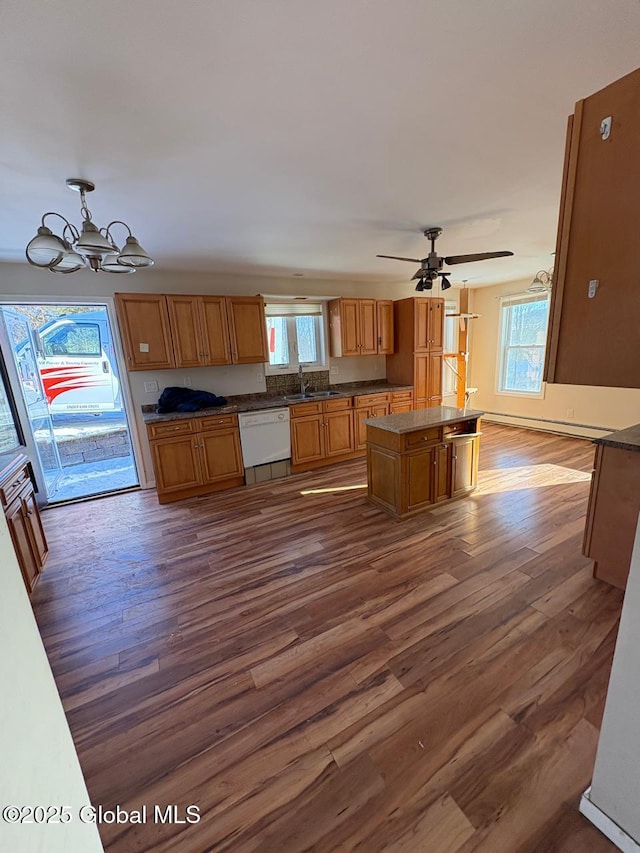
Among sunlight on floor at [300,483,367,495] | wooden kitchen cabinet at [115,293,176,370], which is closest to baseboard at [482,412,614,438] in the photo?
sunlight on floor at [300,483,367,495]

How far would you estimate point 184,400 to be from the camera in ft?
13.2

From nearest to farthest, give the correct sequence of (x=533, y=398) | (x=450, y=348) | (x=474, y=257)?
1. (x=474, y=257)
2. (x=533, y=398)
3. (x=450, y=348)

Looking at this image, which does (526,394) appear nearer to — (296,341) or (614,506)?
(296,341)

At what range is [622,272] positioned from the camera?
72cm

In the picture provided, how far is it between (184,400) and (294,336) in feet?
6.08

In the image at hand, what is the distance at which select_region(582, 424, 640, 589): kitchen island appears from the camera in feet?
6.66

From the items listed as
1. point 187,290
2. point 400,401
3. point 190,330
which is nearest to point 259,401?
point 190,330

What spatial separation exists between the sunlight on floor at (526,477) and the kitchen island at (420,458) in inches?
15.5

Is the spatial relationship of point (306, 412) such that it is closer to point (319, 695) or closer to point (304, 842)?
point (319, 695)

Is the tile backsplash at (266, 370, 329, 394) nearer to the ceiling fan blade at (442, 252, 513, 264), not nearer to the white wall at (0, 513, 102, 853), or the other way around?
the ceiling fan blade at (442, 252, 513, 264)

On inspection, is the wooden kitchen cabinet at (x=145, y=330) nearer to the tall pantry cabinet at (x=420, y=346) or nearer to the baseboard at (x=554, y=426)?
the tall pantry cabinet at (x=420, y=346)

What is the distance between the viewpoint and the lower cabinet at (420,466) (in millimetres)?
3076

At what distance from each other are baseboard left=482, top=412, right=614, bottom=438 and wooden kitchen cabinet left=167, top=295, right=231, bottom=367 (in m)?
4.04

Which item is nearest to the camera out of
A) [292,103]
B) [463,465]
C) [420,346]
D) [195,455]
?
[292,103]
